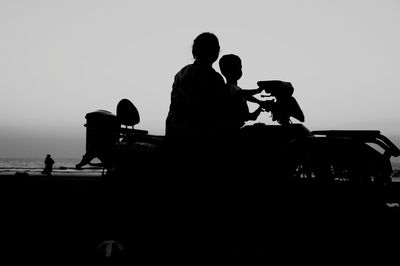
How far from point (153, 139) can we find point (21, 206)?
174 inches

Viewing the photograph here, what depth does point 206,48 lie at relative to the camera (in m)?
3.69

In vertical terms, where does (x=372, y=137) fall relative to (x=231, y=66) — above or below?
below

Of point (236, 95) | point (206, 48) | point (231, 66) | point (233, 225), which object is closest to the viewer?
point (233, 225)

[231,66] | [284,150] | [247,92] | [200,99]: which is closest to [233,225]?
[284,150]

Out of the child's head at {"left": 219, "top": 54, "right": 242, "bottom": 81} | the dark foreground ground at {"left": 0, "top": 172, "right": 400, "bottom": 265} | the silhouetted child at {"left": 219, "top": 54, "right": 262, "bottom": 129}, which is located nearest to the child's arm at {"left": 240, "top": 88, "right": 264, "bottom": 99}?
the silhouetted child at {"left": 219, "top": 54, "right": 262, "bottom": 129}

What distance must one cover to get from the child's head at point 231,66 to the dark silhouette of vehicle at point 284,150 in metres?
0.77

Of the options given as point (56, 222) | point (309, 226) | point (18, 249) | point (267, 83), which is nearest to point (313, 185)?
point (309, 226)

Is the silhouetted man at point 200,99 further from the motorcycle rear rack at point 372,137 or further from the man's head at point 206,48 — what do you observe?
the motorcycle rear rack at point 372,137

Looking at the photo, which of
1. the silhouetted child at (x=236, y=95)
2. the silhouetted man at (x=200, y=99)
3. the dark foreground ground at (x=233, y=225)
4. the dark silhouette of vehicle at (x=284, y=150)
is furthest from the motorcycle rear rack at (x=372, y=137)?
the silhouetted man at (x=200, y=99)

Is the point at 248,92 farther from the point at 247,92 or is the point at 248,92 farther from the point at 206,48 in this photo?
the point at 206,48

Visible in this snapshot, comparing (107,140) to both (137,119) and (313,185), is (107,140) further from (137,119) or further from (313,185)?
(313,185)

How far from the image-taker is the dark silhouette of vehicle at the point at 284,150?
374cm

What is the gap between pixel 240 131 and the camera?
3.88 meters

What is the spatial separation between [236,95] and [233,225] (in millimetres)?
1291
